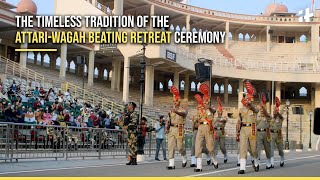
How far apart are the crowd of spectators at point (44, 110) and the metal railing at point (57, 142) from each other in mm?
2647

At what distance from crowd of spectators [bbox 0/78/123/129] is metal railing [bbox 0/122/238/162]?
2647 mm

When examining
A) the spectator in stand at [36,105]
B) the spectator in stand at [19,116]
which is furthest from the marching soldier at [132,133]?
the spectator in stand at [36,105]

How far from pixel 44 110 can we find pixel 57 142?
558 centimetres

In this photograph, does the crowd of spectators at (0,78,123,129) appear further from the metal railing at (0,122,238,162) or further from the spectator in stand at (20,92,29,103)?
the metal railing at (0,122,238,162)

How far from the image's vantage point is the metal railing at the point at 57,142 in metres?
13.9

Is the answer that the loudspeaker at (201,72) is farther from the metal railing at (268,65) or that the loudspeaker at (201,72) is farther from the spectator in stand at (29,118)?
the metal railing at (268,65)

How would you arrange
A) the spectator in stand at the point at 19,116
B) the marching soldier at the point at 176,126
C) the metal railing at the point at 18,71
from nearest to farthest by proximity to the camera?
the marching soldier at the point at 176,126 → the spectator in stand at the point at 19,116 → the metal railing at the point at 18,71

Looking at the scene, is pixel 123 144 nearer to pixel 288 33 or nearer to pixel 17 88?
pixel 17 88

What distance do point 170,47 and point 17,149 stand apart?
2974 cm

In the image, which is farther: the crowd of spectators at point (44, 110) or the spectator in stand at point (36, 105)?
the spectator in stand at point (36, 105)

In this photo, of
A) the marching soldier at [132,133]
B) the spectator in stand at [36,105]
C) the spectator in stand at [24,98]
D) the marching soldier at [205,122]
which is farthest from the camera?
the spectator in stand at [24,98]

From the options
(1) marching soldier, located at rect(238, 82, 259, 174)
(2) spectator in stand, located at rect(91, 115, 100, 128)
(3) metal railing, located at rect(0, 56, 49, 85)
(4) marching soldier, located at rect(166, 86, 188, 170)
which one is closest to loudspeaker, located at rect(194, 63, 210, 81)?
(2) spectator in stand, located at rect(91, 115, 100, 128)

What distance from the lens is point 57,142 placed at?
620 inches

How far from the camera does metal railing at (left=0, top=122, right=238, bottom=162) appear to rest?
45.8ft
